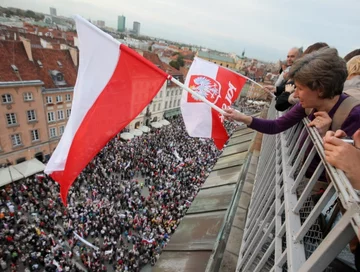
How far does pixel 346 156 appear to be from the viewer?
1539 millimetres

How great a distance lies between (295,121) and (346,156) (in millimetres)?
1762

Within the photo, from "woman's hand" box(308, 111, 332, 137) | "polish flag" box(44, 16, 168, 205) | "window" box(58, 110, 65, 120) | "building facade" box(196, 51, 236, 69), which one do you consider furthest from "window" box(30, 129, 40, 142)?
"building facade" box(196, 51, 236, 69)

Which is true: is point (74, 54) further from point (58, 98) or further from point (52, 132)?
point (52, 132)

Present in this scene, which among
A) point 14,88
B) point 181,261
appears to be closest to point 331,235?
point 181,261

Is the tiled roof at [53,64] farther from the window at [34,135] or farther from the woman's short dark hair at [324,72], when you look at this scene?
the woman's short dark hair at [324,72]

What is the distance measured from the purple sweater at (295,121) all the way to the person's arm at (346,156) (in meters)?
0.81

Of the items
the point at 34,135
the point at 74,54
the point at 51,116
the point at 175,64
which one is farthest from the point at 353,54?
the point at 175,64

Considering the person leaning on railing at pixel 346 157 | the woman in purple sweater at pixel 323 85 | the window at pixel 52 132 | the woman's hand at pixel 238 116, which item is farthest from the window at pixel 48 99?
the person leaning on railing at pixel 346 157

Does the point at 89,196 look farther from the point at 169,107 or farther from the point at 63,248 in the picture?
the point at 169,107

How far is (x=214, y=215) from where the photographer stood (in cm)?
518

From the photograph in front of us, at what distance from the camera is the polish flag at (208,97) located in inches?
254

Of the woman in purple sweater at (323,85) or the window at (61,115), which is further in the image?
the window at (61,115)

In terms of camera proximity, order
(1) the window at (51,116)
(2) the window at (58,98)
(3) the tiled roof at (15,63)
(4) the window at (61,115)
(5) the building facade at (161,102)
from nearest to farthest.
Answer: (3) the tiled roof at (15,63)
(1) the window at (51,116)
(2) the window at (58,98)
(4) the window at (61,115)
(5) the building facade at (161,102)

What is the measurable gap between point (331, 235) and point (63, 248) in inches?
609
